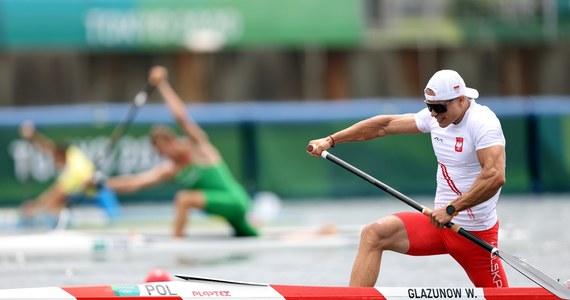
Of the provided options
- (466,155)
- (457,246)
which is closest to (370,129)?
(466,155)

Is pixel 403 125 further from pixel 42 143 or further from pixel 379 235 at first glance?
pixel 42 143

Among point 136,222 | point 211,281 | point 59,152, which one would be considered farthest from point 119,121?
Answer: point 211,281

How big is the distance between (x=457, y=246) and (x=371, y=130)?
1098 mm

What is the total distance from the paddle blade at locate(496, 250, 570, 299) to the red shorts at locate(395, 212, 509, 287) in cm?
7

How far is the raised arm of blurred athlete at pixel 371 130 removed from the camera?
9086 mm

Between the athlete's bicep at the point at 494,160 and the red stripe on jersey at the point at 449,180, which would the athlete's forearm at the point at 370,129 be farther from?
the athlete's bicep at the point at 494,160

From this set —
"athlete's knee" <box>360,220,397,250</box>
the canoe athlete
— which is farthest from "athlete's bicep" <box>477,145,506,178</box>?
"athlete's knee" <box>360,220,397,250</box>

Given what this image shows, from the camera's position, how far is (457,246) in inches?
340

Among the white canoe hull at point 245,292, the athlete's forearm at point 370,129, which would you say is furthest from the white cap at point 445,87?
the white canoe hull at point 245,292

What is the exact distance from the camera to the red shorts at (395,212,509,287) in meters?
8.65

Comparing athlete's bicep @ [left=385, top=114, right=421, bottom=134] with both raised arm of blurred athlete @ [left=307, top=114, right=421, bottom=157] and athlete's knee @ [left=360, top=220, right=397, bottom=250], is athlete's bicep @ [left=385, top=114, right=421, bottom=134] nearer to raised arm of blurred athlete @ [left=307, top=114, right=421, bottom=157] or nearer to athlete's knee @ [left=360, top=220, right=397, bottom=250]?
raised arm of blurred athlete @ [left=307, top=114, right=421, bottom=157]

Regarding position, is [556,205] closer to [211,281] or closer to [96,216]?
[96,216]

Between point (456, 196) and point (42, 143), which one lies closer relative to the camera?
point (456, 196)

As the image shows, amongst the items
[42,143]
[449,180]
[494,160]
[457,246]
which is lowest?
[457,246]
